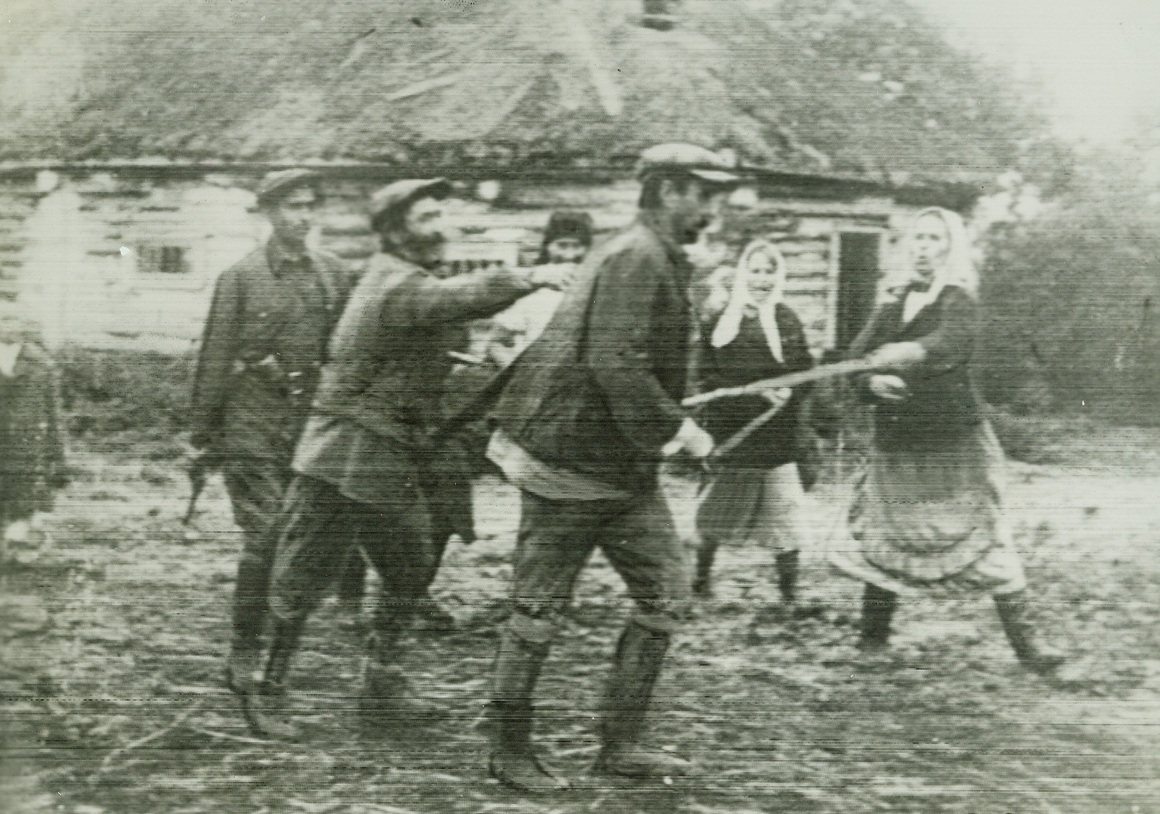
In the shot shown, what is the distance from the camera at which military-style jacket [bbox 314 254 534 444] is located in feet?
15.3

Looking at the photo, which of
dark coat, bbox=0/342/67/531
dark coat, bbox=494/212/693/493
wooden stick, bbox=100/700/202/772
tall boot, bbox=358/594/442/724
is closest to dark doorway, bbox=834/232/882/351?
dark coat, bbox=494/212/693/493

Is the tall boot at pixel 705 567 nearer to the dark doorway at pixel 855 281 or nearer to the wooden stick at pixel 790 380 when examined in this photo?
the wooden stick at pixel 790 380

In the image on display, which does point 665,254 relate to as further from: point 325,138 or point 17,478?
point 17,478

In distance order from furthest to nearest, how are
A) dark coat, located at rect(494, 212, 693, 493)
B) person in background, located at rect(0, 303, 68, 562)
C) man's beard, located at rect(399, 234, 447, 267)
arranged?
person in background, located at rect(0, 303, 68, 562)
man's beard, located at rect(399, 234, 447, 267)
dark coat, located at rect(494, 212, 693, 493)

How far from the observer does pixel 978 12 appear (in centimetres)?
488

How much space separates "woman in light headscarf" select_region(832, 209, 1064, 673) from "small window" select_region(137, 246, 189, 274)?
3.07 metres

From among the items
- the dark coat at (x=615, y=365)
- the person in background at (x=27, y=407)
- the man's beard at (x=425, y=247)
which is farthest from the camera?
the person in background at (x=27, y=407)

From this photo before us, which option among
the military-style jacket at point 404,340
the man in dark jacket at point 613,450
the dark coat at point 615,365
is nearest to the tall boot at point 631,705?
the man in dark jacket at point 613,450

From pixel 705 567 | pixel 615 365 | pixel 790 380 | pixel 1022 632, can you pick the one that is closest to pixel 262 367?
pixel 615 365

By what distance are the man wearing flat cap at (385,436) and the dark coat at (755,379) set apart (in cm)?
81

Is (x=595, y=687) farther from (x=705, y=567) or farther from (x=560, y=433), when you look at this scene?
(x=560, y=433)

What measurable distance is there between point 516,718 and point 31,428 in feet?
8.48

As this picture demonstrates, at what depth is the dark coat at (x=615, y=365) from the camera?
4.60m

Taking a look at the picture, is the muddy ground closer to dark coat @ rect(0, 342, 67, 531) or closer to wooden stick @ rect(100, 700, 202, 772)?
wooden stick @ rect(100, 700, 202, 772)
